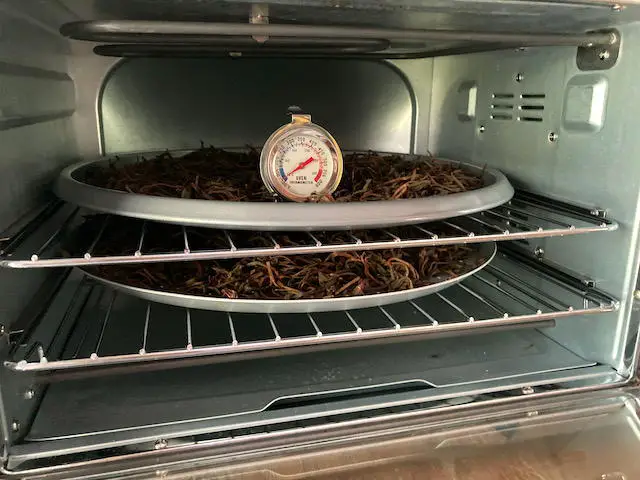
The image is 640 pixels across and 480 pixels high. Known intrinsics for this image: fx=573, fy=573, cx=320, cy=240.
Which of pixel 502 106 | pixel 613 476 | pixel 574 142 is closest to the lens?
pixel 613 476

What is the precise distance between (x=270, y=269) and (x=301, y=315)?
0.92 ft

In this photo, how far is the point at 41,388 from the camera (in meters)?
0.90

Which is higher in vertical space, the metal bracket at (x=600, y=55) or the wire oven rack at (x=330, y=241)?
the metal bracket at (x=600, y=55)

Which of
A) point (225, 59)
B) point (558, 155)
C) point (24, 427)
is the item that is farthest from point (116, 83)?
point (558, 155)

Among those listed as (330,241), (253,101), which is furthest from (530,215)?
(253,101)

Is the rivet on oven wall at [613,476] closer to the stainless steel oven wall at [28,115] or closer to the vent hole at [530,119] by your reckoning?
the vent hole at [530,119]

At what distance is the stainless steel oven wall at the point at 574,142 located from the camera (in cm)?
91

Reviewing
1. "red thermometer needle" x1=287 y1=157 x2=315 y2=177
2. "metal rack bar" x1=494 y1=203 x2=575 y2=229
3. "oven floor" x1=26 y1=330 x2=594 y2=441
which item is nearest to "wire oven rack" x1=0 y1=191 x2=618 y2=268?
"metal rack bar" x1=494 y1=203 x2=575 y2=229

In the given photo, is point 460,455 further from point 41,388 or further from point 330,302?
point 41,388

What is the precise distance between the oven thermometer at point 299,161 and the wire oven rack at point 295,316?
22 cm

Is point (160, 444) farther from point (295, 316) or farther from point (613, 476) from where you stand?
point (613, 476)

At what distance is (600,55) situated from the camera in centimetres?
94

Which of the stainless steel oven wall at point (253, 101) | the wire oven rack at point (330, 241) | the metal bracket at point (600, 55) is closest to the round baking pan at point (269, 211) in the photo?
the wire oven rack at point (330, 241)

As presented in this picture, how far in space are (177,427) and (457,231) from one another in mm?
557
